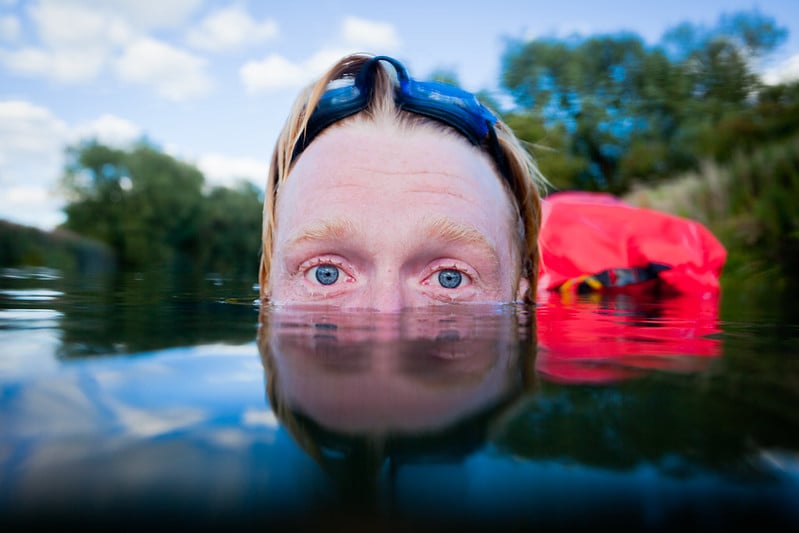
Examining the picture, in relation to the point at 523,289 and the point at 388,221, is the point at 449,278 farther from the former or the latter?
the point at 523,289

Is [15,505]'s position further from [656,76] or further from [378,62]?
[656,76]

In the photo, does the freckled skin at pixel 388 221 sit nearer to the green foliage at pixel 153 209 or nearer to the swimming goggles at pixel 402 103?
the swimming goggles at pixel 402 103

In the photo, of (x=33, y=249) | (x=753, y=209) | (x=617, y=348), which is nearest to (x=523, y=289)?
(x=617, y=348)

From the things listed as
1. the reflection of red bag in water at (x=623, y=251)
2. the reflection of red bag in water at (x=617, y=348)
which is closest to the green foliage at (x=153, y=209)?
the reflection of red bag in water at (x=623, y=251)

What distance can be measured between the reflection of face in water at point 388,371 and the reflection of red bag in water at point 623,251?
293 cm

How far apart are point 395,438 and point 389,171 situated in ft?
5.01

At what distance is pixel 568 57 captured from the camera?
21203 mm

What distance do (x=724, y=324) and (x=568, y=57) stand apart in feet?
72.5

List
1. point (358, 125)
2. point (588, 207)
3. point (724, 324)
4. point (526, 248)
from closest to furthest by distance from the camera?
1. point (724, 324)
2. point (358, 125)
3. point (526, 248)
4. point (588, 207)

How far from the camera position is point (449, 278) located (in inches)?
74.4

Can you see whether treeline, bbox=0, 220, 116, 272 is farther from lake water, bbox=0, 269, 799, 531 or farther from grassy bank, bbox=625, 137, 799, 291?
lake water, bbox=0, 269, 799, 531

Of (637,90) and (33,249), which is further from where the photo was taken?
(637,90)

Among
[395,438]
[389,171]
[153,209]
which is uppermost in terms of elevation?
[153,209]

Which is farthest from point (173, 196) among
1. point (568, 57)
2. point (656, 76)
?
point (656, 76)
